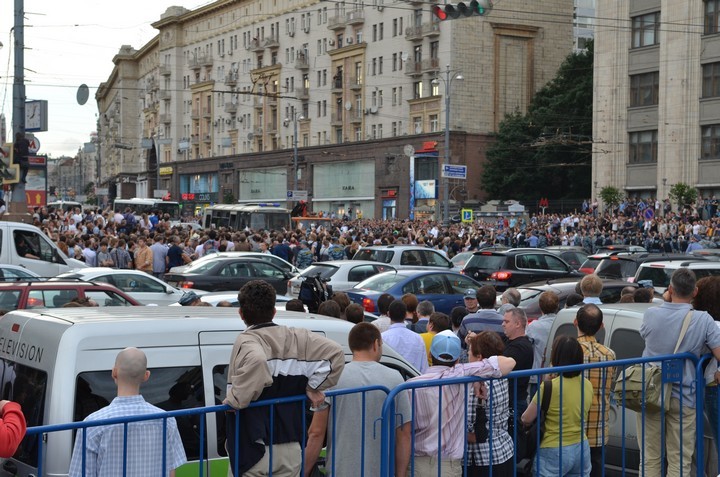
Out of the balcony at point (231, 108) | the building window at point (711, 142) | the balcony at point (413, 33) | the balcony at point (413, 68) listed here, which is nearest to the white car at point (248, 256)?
the building window at point (711, 142)

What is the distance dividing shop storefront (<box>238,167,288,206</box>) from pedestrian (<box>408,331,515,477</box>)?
7768 centimetres

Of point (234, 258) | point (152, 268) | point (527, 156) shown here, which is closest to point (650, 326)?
point (234, 258)

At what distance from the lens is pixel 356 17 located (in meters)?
73.2

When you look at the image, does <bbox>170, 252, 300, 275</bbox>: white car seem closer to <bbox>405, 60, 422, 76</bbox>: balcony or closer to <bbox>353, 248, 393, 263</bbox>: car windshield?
<bbox>353, 248, 393, 263</bbox>: car windshield

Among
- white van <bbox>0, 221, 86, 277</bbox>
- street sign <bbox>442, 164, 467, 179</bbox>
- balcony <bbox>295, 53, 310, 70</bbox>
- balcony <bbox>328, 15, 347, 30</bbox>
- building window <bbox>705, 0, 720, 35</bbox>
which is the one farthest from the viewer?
balcony <bbox>295, 53, 310, 70</bbox>

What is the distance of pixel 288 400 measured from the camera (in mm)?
5363

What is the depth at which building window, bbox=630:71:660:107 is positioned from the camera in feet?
176

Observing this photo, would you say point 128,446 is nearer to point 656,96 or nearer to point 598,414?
point 598,414

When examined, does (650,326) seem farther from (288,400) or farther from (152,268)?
(152,268)

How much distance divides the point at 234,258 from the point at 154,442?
18257 mm

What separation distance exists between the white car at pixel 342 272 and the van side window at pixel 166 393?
49.0 ft

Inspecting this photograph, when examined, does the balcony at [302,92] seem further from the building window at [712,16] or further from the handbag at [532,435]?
the handbag at [532,435]

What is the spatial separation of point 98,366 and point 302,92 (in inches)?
3043

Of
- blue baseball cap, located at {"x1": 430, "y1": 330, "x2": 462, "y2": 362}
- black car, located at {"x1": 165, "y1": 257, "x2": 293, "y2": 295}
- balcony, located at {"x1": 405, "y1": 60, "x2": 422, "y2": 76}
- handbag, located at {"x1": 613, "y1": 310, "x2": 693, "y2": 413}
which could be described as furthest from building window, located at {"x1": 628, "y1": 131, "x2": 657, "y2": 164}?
blue baseball cap, located at {"x1": 430, "y1": 330, "x2": 462, "y2": 362}
